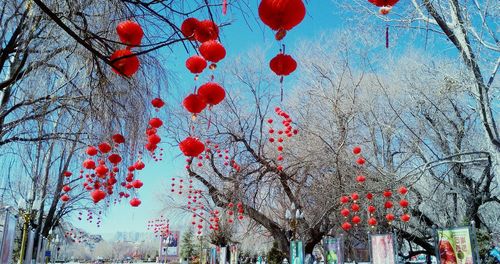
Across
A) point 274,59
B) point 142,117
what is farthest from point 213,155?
point 274,59

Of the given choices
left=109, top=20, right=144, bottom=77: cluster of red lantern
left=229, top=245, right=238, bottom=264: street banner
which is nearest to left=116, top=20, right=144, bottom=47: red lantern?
left=109, top=20, right=144, bottom=77: cluster of red lantern

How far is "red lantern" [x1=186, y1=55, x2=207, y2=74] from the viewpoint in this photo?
3275mm

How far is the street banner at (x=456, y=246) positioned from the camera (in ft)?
25.3

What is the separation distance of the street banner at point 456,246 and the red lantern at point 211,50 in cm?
699

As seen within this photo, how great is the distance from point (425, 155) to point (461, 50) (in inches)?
252

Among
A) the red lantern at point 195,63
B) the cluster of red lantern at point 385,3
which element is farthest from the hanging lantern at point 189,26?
the cluster of red lantern at point 385,3

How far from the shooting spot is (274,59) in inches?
123

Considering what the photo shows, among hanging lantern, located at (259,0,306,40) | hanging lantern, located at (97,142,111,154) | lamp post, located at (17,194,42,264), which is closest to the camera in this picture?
hanging lantern, located at (259,0,306,40)

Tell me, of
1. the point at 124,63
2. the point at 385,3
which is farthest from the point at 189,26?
the point at 385,3

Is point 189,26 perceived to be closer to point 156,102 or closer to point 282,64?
point 282,64

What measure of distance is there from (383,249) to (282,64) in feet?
25.5

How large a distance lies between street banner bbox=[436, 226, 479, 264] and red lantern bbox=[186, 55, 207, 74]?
6818 millimetres

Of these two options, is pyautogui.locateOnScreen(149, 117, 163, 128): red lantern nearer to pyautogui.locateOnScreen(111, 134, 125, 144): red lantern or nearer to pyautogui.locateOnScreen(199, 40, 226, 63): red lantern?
pyautogui.locateOnScreen(111, 134, 125, 144): red lantern

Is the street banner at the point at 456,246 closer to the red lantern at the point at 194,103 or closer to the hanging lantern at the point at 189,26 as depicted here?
the red lantern at the point at 194,103
